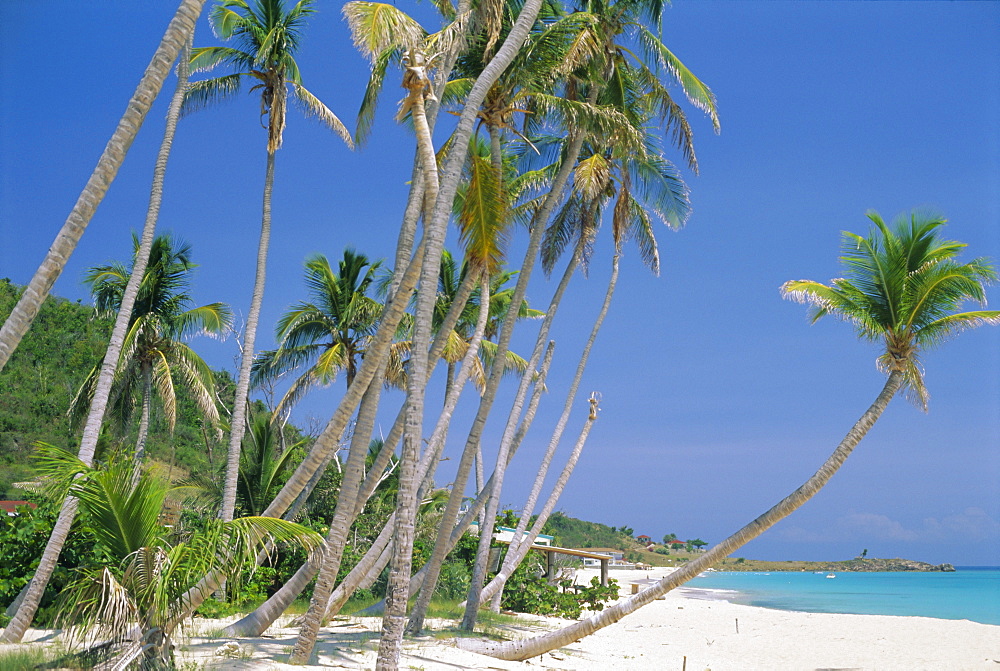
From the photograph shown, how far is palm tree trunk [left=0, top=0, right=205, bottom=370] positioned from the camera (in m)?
6.23

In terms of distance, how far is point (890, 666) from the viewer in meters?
16.2

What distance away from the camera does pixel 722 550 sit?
1173 centimetres

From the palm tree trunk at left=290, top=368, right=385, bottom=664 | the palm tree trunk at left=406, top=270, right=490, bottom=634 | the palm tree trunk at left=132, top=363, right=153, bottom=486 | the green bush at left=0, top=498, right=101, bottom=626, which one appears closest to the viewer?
the palm tree trunk at left=290, top=368, right=385, bottom=664

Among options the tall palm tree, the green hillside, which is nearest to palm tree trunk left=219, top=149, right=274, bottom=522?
the tall palm tree

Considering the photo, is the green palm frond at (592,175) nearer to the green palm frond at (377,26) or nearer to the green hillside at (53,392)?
Answer: the green palm frond at (377,26)

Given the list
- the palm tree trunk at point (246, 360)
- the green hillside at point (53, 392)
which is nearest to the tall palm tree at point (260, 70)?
the palm tree trunk at point (246, 360)

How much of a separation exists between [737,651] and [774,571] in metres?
114

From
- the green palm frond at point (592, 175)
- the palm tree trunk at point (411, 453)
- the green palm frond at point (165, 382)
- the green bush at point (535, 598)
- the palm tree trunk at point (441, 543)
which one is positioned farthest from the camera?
the green bush at point (535, 598)

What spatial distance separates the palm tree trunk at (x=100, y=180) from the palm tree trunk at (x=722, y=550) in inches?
333

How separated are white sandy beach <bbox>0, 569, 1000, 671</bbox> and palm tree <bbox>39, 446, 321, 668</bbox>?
851 mm

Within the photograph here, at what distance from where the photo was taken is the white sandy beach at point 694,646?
10.4m

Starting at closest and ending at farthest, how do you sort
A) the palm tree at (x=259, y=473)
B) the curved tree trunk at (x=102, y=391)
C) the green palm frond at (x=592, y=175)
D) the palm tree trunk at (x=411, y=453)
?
the palm tree trunk at (x=411, y=453)
the curved tree trunk at (x=102, y=391)
the green palm frond at (x=592, y=175)
the palm tree at (x=259, y=473)

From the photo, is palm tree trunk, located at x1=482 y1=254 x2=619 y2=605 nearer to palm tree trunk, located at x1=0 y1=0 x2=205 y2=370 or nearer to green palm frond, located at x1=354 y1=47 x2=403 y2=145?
green palm frond, located at x1=354 y1=47 x2=403 y2=145

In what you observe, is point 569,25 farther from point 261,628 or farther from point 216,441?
point 216,441
